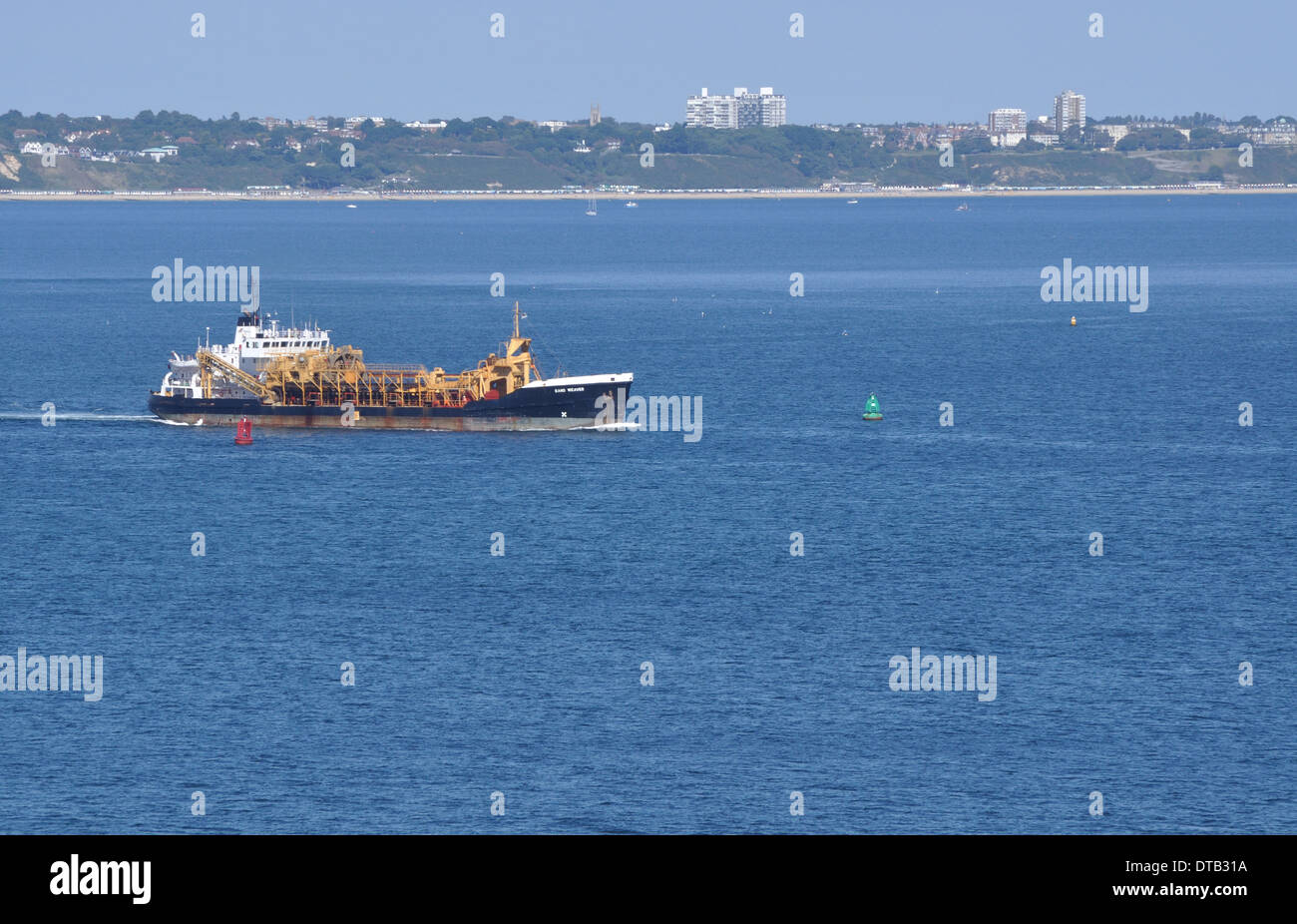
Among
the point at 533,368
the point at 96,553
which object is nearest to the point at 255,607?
the point at 96,553

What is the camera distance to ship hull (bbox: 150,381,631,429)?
14850cm

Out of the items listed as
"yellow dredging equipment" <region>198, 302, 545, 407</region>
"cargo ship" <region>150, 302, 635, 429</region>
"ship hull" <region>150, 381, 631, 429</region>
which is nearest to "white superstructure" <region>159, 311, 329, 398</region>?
"cargo ship" <region>150, 302, 635, 429</region>

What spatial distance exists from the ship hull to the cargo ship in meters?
0.09

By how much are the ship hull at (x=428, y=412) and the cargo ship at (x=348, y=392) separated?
9 centimetres

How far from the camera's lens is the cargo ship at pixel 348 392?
149 meters

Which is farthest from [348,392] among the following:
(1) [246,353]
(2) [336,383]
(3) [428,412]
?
(1) [246,353]

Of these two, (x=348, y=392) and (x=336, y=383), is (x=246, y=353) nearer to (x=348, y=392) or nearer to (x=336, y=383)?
(x=336, y=383)

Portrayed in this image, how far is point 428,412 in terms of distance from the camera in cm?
15112

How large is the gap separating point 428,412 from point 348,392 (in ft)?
26.3

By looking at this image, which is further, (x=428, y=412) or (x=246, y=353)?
(x=246, y=353)

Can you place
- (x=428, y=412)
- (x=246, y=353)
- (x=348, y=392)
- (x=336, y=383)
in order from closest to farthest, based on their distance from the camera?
(x=428, y=412) < (x=336, y=383) < (x=348, y=392) < (x=246, y=353)
